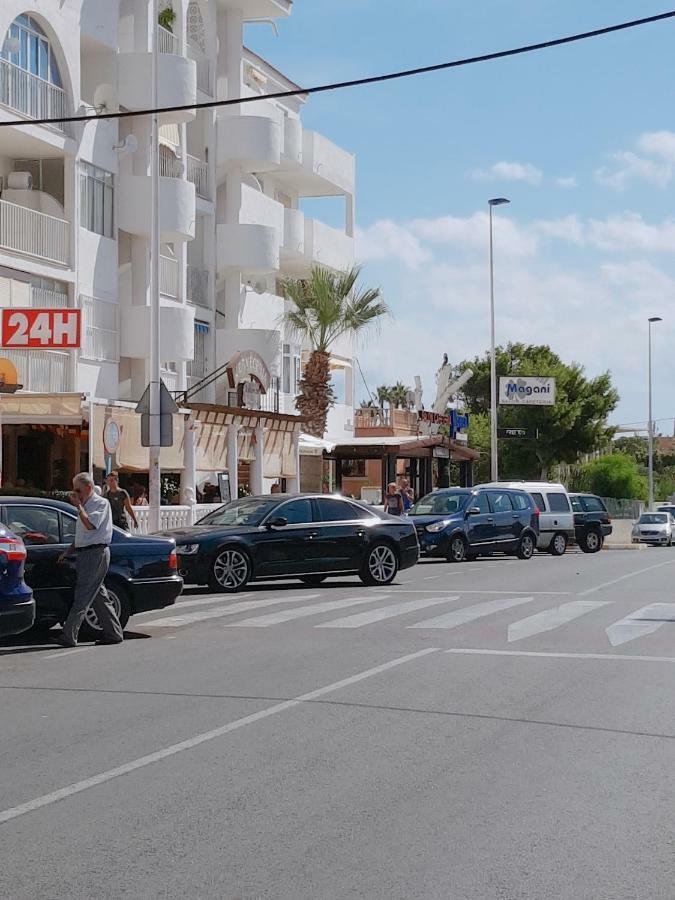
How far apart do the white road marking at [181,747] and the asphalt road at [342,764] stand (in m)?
0.02

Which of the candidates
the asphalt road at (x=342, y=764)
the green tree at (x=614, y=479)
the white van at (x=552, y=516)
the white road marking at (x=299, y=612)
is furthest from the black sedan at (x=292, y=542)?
the green tree at (x=614, y=479)

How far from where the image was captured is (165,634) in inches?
610

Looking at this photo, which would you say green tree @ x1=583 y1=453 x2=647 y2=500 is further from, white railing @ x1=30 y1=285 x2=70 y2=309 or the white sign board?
white railing @ x1=30 y1=285 x2=70 y2=309

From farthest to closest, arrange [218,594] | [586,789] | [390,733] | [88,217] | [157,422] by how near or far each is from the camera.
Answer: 1. [88,217]
2. [157,422]
3. [218,594]
4. [390,733]
5. [586,789]

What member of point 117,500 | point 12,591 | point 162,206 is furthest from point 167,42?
point 12,591

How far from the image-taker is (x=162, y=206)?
119 feet

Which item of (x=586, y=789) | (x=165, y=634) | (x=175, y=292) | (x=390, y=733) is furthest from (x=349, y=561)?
(x=175, y=292)

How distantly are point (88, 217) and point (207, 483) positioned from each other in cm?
748

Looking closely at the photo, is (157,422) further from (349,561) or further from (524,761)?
(524,761)

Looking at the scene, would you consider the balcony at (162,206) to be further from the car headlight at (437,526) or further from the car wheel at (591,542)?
the car wheel at (591,542)

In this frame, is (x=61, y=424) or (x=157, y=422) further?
(x=61, y=424)

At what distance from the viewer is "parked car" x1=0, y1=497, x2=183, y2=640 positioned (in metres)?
14.3

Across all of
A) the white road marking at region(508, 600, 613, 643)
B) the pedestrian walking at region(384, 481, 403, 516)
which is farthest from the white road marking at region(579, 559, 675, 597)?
the pedestrian walking at region(384, 481, 403, 516)

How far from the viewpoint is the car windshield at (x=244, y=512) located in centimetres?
2205
